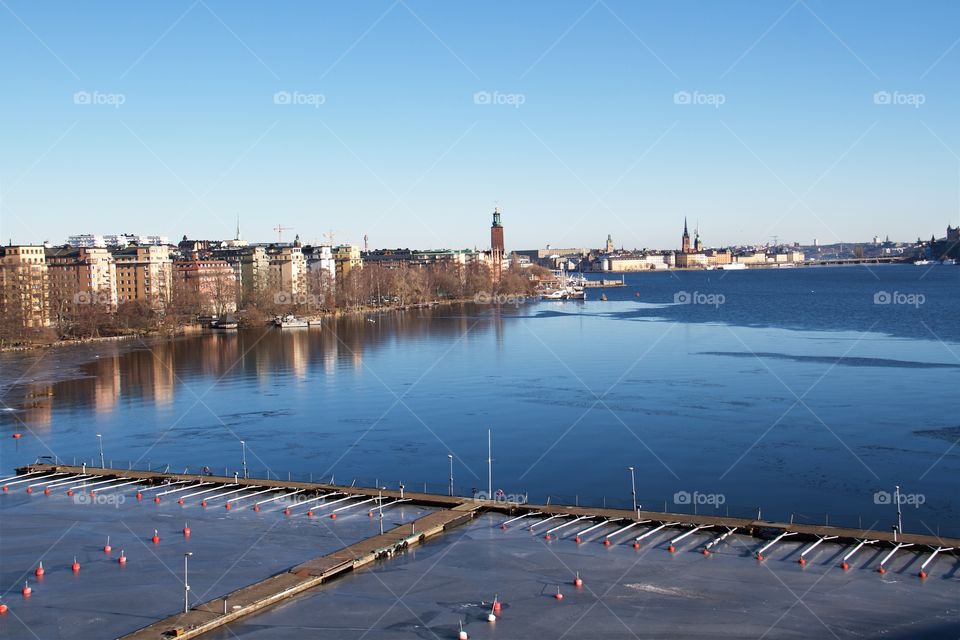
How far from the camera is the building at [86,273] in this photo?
202ft

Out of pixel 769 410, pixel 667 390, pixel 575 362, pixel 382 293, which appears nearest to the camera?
pixel 769 410

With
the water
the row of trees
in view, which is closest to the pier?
the water

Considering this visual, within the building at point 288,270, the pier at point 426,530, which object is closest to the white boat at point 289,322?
the building at point 288,270

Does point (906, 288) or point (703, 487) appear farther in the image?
point (906, 288)

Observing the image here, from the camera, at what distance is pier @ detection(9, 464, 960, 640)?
12828 millimetres

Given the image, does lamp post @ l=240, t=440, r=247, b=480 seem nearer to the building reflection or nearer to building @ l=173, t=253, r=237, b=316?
the building reflection

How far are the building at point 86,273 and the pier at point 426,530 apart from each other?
4473 centimetres

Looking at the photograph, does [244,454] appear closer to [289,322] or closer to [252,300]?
[289,322]

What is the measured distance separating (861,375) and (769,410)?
7298 mm

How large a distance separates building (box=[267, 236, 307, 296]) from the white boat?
1369 cm

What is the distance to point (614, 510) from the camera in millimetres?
16906

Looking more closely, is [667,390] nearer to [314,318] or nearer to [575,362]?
[575,362]

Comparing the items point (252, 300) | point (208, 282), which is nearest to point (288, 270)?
point (208, 282)

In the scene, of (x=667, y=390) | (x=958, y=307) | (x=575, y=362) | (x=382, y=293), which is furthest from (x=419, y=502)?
(x=382, y=293)
